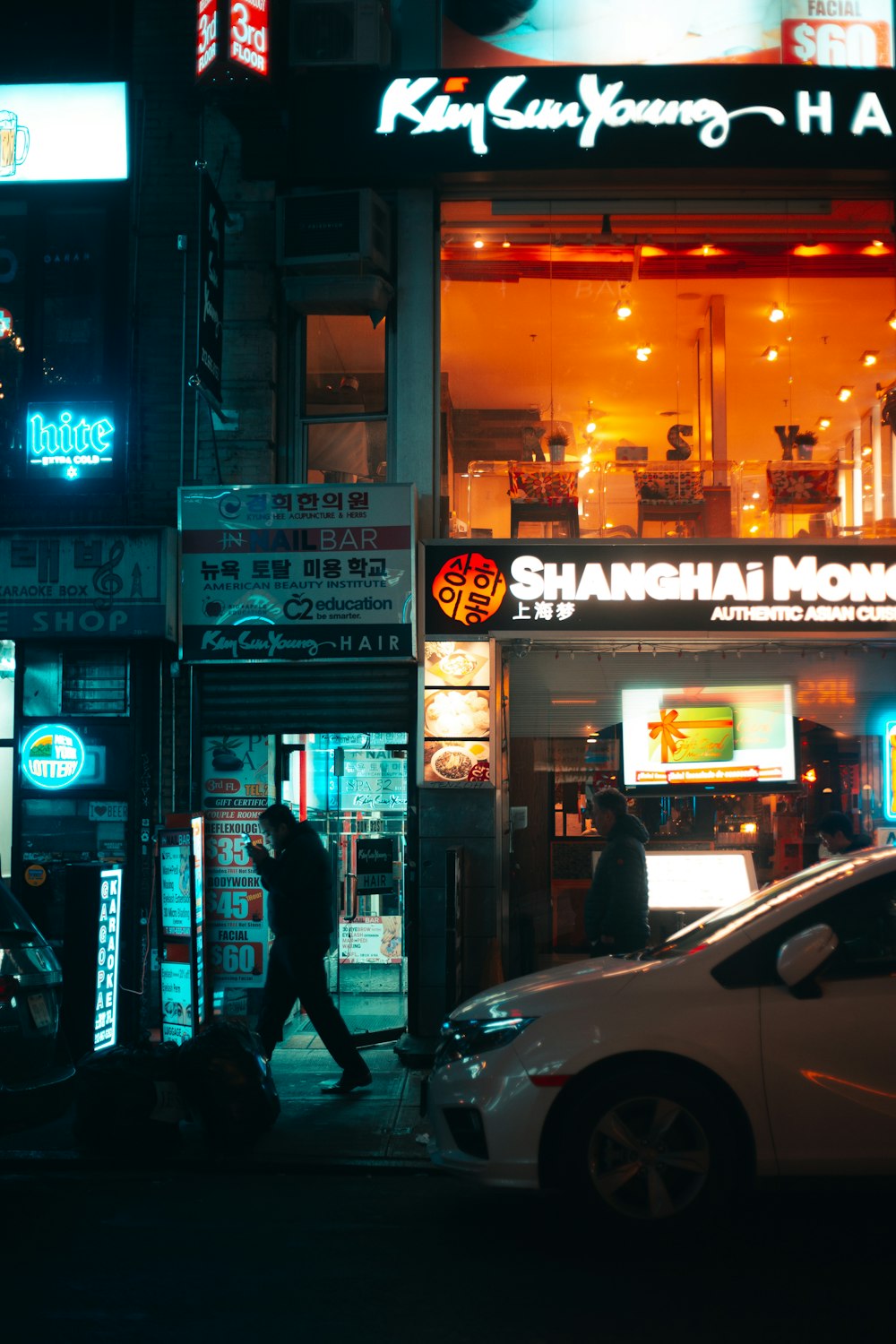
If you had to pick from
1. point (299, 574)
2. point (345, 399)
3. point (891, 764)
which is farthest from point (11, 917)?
point (891, 764)

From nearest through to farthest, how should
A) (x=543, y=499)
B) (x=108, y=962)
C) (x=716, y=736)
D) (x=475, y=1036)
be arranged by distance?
(x=475, y=1036) < (x=108, y=962) < (x=543, y=499) < (x=716, y=736)

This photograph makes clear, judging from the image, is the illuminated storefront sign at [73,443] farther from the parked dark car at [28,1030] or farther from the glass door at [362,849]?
the parked dark car at [28,1030]

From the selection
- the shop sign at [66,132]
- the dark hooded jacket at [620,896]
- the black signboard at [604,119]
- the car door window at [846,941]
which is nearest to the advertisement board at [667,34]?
the black signboard at [604,119]

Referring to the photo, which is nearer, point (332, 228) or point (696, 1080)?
point (696, 1080)

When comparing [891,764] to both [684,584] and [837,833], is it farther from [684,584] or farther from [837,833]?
[684,584]

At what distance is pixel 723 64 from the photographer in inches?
430

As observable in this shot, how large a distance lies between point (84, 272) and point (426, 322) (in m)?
3.21

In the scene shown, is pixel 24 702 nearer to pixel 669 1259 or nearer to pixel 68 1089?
pixel 68 1089

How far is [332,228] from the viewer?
10.7 metres

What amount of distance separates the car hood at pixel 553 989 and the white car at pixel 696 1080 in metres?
0.02

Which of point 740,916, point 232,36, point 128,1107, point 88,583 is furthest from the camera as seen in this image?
point 232,36

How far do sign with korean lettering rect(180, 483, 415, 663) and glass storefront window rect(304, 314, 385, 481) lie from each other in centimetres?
91

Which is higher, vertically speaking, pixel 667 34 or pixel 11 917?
pixel 667 34

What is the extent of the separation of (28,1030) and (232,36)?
831cm
